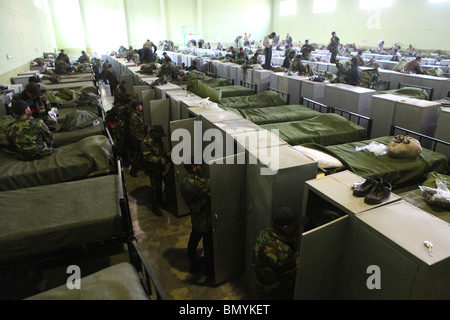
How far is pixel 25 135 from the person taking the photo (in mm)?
3975

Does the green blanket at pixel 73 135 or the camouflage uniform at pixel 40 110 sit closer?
the green blanket at pixel 73 135

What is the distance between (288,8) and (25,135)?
25.1 meters

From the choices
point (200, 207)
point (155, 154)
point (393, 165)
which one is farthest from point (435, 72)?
point (200, 207)

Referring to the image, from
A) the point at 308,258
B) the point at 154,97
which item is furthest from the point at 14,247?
the point at 154,97

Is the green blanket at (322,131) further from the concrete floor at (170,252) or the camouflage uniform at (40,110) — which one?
the camouflage uniform at (40,110)

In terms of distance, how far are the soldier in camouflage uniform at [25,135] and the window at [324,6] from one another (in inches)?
832

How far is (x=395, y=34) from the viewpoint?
16.5m

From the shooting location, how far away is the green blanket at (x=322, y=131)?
4426mm

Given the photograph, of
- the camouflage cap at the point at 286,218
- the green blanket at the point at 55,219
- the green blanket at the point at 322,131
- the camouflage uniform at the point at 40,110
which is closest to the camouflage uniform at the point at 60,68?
the camouflage uniform at the point at 40,110

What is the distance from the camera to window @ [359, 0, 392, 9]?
16.6 m

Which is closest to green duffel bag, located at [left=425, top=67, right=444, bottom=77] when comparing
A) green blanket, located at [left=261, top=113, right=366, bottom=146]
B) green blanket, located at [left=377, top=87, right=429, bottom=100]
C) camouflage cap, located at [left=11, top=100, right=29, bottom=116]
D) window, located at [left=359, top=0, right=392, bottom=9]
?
green blanket, located at [left=377, top=87, right=429, bottom=100]

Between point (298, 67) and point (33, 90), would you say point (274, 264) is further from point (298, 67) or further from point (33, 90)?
point (298, 67)

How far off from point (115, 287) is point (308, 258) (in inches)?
52.9
